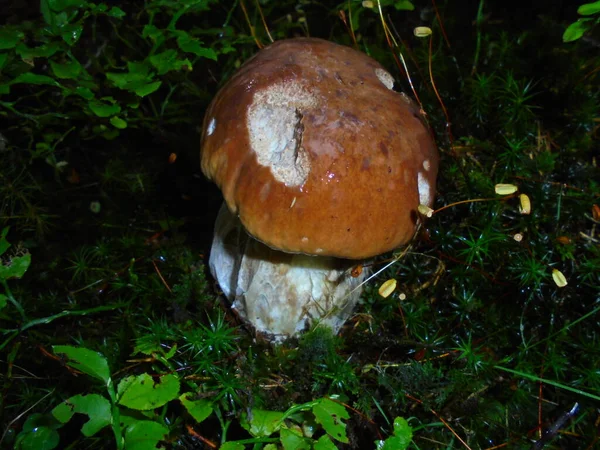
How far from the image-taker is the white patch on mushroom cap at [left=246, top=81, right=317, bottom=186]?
5.34 ft

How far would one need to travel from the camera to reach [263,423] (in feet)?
5.87

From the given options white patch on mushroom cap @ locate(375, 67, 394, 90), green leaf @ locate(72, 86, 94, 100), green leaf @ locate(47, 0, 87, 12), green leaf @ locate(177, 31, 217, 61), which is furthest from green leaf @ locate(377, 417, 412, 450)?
green leaf @ locate(47, 0, 87, 12)

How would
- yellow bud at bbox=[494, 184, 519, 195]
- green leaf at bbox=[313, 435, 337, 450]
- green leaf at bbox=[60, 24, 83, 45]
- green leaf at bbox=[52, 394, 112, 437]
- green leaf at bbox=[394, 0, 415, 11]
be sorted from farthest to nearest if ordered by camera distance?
green leaf at bbox=[394, 0, 415, 11]
green leaf at bbox=[60, 24, 83, 45]
yellow bud at bbox=[494, 184, 519, 195]
green leaf at bbox=[313, 435, 337, 450]
green leaf at bbox=[52, 394, 112, 437]

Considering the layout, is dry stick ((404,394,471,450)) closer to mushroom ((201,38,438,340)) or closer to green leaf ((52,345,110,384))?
mushroom ((201,38,438,340))

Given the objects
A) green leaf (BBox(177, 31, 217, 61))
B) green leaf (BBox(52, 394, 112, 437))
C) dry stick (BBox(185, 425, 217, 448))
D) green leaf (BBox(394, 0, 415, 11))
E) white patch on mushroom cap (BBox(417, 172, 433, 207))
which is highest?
green leaf (BBox(177, 31, 217, 61))

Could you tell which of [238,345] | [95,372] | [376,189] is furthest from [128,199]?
[376,189]

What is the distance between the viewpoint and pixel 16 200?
2.69 m

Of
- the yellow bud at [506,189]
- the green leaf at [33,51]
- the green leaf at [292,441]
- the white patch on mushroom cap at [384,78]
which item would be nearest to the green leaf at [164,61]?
the green leaf at [33,51]

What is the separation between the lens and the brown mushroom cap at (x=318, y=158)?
161 centimetres

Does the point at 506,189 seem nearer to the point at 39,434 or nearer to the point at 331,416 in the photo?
the point at 331,416

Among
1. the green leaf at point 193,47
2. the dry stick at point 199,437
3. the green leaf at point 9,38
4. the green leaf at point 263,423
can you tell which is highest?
the green leaf at point 9,38

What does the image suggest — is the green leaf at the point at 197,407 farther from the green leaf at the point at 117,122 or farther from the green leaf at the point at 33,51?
the green leaf at the point at 33,51

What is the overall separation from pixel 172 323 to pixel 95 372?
649 mm

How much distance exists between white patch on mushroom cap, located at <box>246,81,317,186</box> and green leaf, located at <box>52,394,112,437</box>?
977 mm
